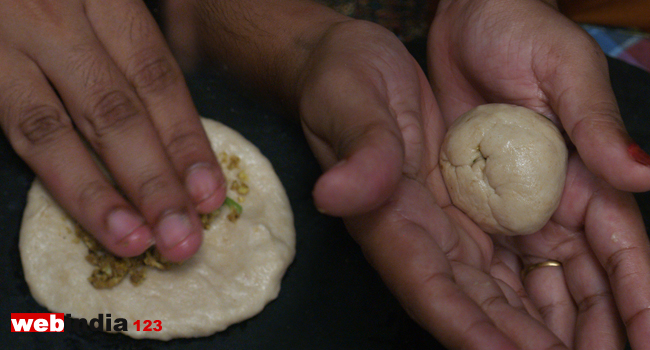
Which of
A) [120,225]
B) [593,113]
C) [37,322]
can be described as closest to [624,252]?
[593,113]

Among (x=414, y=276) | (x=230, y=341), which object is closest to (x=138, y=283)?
(x=230, y=341)

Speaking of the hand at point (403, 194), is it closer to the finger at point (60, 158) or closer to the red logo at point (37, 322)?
the finger at point (60, 158)

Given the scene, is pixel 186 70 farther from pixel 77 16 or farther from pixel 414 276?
pixel 414 276

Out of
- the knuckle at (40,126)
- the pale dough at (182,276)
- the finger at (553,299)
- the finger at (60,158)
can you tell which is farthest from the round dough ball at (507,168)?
the knuckle at (40,126)

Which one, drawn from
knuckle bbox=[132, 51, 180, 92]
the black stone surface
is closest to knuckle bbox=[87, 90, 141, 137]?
knuckle bbox=[132, 51, 180, 92]

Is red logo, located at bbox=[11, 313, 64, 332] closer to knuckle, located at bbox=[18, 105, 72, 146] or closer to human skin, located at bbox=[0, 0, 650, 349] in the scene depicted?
human skin, located at bbox=[0, 0, 650, 349]

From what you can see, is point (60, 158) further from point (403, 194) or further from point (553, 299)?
point (553, 299)
